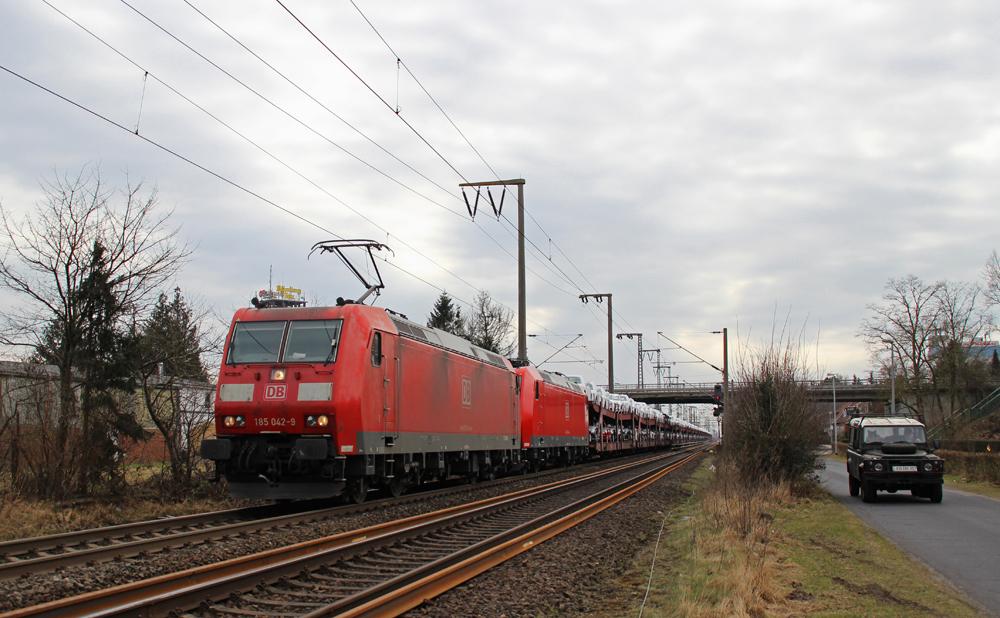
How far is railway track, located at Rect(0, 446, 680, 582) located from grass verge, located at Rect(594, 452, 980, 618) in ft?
16.8

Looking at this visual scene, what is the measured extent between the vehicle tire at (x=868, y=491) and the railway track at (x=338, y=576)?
8.86 metres

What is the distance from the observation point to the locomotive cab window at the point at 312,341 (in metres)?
12.7

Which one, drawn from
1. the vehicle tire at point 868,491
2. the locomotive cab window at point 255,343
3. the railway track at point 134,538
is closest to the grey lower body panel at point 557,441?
the vehicle tire at point 868,491

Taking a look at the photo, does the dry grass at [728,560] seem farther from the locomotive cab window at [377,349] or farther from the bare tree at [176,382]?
the bare tree at [176,382]

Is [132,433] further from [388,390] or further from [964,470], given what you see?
[964,470]

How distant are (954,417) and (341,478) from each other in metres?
42.3

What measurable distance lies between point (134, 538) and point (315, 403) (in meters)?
3.66

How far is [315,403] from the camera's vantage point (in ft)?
40.3

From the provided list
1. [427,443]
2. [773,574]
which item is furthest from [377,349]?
[773,574]

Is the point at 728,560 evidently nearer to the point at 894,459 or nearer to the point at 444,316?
the point at 894,459

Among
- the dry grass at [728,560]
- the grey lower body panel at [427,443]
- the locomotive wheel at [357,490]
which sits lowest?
the dry grass at [728,560]

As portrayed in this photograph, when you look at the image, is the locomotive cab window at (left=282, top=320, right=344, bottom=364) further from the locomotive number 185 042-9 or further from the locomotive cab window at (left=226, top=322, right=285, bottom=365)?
the locomotive number 185 042-9

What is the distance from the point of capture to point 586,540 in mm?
10852

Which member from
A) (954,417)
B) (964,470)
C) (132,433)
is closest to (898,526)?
(132,433)
